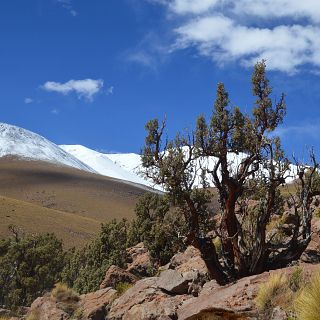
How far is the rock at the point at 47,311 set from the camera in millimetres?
22812

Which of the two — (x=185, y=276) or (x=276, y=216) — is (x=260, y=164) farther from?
(x=276, y=216)

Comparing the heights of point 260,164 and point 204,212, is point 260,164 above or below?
above

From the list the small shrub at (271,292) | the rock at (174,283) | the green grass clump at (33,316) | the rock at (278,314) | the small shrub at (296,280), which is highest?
the small shrub at (296,280)

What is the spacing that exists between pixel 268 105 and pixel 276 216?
12.1 m

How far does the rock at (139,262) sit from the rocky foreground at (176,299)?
645 centimetres

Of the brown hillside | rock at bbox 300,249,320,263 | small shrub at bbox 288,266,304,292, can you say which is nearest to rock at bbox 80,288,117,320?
rock at bbox 300,249,320,263

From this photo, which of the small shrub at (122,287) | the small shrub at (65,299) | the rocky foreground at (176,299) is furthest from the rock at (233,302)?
the small shrub at (65,299)

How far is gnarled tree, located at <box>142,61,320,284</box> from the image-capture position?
17219 mm

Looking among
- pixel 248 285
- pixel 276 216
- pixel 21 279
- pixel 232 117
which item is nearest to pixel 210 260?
pixel 248 285

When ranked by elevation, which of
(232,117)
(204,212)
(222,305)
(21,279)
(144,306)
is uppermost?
(232,117)

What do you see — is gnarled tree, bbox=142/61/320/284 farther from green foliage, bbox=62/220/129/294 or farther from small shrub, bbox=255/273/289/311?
green foliage, bbox=62/220/129/294

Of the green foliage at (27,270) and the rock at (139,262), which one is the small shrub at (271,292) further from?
the green foliage at (27,270)

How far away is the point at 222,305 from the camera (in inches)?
523

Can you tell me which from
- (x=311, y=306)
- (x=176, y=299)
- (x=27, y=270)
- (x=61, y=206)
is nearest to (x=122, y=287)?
(x=176, y=299)
